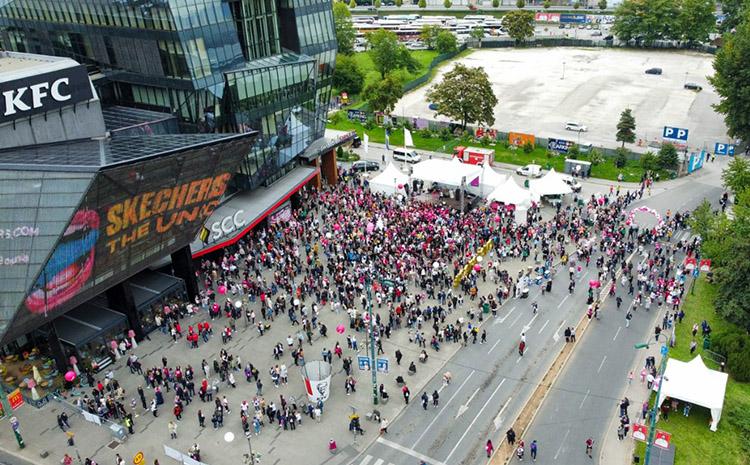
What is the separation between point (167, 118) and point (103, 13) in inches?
360

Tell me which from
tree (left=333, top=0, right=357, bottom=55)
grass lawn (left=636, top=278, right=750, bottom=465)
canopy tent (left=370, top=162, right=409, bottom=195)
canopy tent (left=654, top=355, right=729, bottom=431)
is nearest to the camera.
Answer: grass lawn (left=636, top=278, right=750, bottom=465)

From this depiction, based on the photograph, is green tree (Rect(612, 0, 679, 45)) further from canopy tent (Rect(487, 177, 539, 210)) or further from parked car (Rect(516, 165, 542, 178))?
canopy tent (Rect(487, 177, 539, 210))

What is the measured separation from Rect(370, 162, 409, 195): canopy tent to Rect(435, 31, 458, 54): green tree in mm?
75114

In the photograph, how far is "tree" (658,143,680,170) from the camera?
65188 millimetres

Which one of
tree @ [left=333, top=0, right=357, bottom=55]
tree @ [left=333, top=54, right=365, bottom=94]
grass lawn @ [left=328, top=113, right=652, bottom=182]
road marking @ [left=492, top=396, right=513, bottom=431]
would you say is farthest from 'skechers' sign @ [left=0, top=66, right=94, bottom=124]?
tree @ [left=333, top=0, right=357, bottom=55]

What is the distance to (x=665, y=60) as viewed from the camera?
119375 millimetres

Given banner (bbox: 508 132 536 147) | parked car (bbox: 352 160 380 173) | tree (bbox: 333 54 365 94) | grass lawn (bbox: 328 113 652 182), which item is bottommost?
grass lawn (bbox: 328 113 652 182)

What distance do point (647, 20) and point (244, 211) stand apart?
350 feet

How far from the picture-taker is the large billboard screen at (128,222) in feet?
104

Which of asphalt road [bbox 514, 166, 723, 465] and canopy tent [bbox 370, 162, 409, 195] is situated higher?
canopy tent [bbox 370, 162, 409, 195]

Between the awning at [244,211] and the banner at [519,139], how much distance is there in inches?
1085

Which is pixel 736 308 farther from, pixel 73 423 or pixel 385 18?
pixel 385 18

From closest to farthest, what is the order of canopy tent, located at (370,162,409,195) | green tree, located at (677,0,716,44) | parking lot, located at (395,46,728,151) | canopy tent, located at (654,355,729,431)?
canopy tent, located at (654,355,729,431), canopy tent, located at (370,162,409,195), parking lot, located at (395,46,728,151), green tree, located at (677,0,716,44)

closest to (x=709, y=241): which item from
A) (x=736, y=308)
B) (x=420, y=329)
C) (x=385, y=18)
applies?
(x=736, y=308)
